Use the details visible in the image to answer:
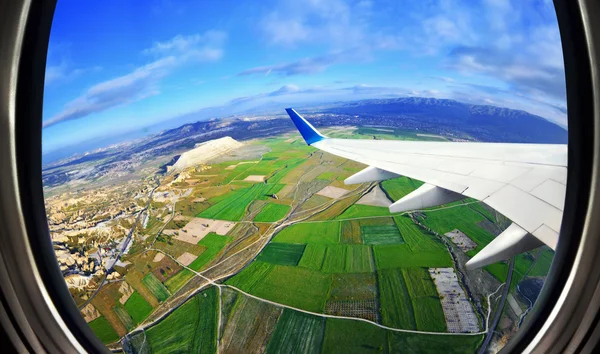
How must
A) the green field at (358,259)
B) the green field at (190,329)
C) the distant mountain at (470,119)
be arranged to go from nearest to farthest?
the distant mountain at (470,119) → the green field at (190,329) → the green field at (358,259)

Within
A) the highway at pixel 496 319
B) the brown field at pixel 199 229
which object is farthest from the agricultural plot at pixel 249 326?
the brown field at pixel 199 229

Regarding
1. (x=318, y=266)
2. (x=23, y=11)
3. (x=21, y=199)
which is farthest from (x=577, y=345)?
(x=318, y=266)

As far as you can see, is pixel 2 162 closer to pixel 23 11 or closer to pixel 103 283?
pixel 23 11

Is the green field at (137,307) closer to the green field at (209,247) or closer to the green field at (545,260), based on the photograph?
the green field at (209,247)

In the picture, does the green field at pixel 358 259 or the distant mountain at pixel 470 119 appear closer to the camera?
the distant mountain at pixel 470 119

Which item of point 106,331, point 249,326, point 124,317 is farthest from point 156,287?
point 249,326

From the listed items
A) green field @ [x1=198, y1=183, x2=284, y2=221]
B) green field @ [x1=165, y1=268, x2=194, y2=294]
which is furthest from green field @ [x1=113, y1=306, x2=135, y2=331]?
green field @ [x1=198, y1=183, x2=284, y2=221]
